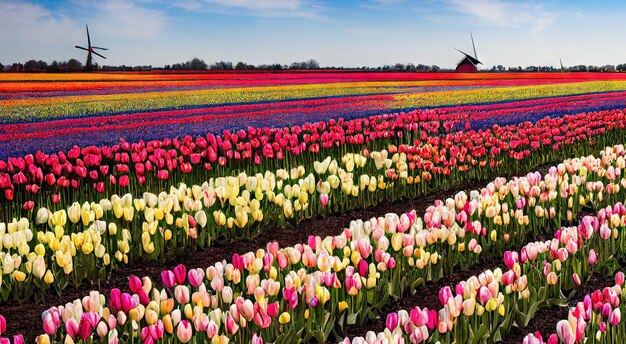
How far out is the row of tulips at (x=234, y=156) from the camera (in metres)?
8.83

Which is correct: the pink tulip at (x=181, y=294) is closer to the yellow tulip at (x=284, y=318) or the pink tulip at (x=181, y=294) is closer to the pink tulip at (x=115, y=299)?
the pink tulip at (x=115, y=299)

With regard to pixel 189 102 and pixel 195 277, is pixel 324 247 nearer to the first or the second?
pixel 195 277

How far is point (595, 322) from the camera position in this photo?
4.18 metres

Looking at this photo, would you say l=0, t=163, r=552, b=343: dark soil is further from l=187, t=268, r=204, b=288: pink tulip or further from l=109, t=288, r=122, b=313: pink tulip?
l=109, t=288, r=122, b=313: pink tulip

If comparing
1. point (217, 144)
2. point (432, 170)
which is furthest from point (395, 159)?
point (217, 144)

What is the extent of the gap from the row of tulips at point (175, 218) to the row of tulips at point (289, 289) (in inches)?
14.7

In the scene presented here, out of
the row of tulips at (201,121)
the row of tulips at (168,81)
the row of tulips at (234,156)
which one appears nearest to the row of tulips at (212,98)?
the row of tulips at (201,121)

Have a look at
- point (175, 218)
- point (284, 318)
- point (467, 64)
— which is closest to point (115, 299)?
point (284, 318)

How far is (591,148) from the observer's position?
14.0m

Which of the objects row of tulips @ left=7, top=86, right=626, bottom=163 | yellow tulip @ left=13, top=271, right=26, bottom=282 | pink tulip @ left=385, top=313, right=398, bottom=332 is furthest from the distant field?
pink tulip @ left=385, top=313, right=398, bottom=332

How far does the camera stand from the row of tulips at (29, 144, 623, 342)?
13.0 feet

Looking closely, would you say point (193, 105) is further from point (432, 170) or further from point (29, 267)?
point (29, 267)

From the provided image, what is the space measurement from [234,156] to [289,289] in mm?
6660

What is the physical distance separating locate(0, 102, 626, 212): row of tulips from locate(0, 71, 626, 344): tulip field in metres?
0.05
